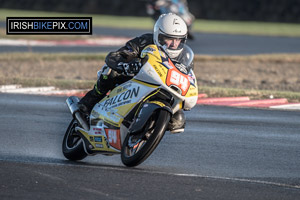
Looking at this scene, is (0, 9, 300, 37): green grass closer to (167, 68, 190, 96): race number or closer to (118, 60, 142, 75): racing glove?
(118, 60, 142, 75): racing glove

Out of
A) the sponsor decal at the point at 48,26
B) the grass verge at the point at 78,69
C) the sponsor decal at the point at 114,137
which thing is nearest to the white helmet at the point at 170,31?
the sponsor decal at the point at 114,137

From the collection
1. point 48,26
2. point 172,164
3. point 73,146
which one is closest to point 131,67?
point 172,164

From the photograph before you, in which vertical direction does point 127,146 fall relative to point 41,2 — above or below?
below

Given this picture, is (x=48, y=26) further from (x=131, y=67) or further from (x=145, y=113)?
(x=145, y=113)

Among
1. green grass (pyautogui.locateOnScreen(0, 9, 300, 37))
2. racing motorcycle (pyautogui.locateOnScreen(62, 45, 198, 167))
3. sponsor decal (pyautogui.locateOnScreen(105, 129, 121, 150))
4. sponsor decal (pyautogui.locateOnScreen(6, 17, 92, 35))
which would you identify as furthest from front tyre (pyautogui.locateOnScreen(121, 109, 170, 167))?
green grass (pyautogui.locateOnScreen(0, 9, 300, 37))

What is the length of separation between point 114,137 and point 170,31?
3.83 feet

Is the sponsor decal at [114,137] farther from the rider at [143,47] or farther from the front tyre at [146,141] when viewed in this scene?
the rider at [143,47]

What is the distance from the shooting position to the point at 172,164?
7.45 m

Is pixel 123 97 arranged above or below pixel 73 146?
above

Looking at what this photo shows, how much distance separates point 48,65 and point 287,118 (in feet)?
29.8

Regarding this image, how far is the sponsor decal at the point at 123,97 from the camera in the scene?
699cm

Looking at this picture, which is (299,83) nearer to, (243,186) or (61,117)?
(61,117)

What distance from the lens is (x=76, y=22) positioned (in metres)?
30.5

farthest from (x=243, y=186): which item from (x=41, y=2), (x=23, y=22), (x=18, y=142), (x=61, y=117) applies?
(x=41, y=2)
